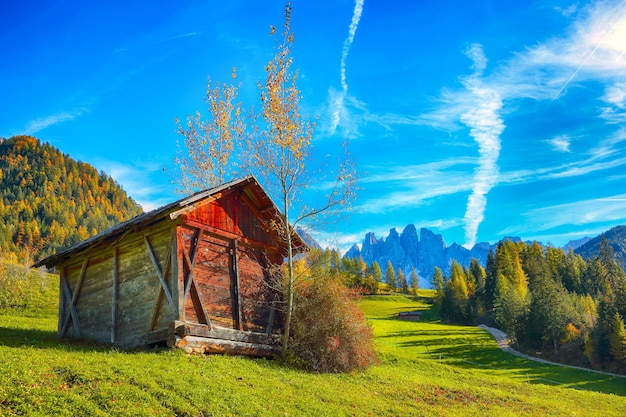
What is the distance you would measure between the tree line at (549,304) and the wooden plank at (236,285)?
54.3 metres

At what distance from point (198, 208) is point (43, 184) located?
18882 cm

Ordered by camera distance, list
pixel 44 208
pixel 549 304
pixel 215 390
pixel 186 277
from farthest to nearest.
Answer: pixel 44 208
pixel 549 304
pixel 186 277
pixel 215 390

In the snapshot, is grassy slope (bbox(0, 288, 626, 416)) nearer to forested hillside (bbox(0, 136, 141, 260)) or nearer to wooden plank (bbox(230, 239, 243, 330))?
wooden plank (bbox(230, 239, 243, 330))

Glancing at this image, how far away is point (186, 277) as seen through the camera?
65.2ft

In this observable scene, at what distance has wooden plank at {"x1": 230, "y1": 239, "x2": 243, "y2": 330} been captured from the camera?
22031 millimetres

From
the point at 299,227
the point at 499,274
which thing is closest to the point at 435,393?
the point at 299,227

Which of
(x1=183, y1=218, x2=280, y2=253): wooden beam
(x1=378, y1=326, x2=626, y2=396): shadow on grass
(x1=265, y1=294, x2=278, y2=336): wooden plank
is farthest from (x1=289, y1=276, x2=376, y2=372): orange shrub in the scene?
(x1=378, y1=326, x2=626, y2=396): shadow on grass

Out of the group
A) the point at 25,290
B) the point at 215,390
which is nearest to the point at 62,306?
the point at 215,390

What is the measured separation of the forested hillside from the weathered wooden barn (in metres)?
121

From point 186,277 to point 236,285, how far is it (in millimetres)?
3215

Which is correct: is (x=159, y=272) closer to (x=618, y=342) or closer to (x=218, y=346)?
(x=218, y=346)

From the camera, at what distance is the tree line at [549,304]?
61906 millimetres

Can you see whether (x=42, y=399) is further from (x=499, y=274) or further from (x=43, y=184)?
(x=43, y=184)

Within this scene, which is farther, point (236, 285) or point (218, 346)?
point (236, 285)
